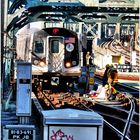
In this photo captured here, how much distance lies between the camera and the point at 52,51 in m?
19.4

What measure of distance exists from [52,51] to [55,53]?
154 mm

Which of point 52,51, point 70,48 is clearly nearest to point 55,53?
point 52,51

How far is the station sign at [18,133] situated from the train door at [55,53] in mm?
14071

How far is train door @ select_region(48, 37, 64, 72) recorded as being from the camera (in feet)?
63.4

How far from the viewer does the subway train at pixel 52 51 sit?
1930cm

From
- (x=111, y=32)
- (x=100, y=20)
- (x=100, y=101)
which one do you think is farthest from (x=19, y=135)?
(x=111, y=32)

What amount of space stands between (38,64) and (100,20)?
790cm

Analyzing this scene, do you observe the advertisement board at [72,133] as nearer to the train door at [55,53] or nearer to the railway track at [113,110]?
the railway track at [113,110]

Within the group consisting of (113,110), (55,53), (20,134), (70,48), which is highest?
(70,48)

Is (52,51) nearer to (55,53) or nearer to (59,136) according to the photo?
(55,53)

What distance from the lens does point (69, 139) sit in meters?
4.90

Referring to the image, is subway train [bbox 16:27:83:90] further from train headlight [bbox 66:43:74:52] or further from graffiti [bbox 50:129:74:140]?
graffiti [bbox 50:129:74:140]

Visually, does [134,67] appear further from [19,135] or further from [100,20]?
[19,135]

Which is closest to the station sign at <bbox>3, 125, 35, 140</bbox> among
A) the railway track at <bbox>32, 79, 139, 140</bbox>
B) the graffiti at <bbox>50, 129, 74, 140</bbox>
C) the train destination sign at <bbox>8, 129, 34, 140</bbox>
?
the train destination sign at <bbox>8, 129, 34, 140</bbox>
